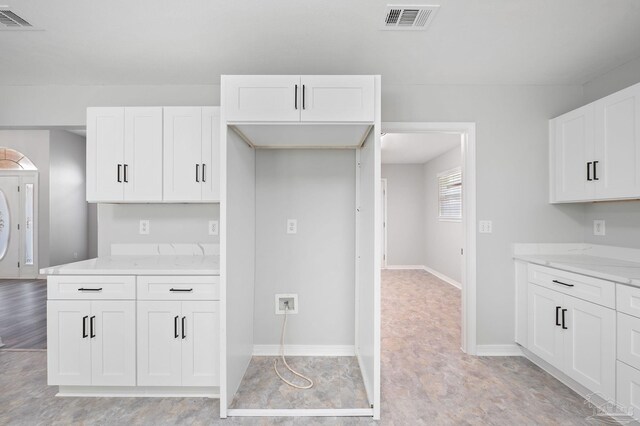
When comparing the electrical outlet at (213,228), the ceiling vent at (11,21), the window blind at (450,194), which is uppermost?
the ceiling vent at (11,21)

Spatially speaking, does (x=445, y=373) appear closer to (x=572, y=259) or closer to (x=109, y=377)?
(x=572, y=259)

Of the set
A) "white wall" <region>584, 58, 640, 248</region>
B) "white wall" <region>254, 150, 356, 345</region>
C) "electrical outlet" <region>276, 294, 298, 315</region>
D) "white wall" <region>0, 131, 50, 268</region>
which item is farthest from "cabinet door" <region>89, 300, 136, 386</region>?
"white wall" <region>0, 131, 50, 268</region>

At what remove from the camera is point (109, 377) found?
1.96 meters

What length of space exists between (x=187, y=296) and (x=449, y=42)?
2.48m

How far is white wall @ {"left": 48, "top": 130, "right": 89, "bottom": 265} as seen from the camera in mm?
5359

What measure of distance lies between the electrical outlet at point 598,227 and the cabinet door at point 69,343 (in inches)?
156

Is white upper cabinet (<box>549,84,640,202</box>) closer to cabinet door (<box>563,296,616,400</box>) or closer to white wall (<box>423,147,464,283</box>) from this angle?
cabinet door (<box>563,296,616,400</box>)

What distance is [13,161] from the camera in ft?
18.0

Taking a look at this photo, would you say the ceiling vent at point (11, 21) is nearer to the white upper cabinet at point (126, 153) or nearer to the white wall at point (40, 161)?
the white upper cabinet at point (126, 153)

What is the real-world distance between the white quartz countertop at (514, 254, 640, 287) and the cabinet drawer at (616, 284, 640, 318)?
36mm

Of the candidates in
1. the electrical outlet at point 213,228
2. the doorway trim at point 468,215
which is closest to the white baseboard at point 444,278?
the doorway trim at point 468,215

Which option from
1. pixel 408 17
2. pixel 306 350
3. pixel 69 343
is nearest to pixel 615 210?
pixel 408 17

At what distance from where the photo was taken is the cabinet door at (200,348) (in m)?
1.96

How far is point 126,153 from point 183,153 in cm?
45
